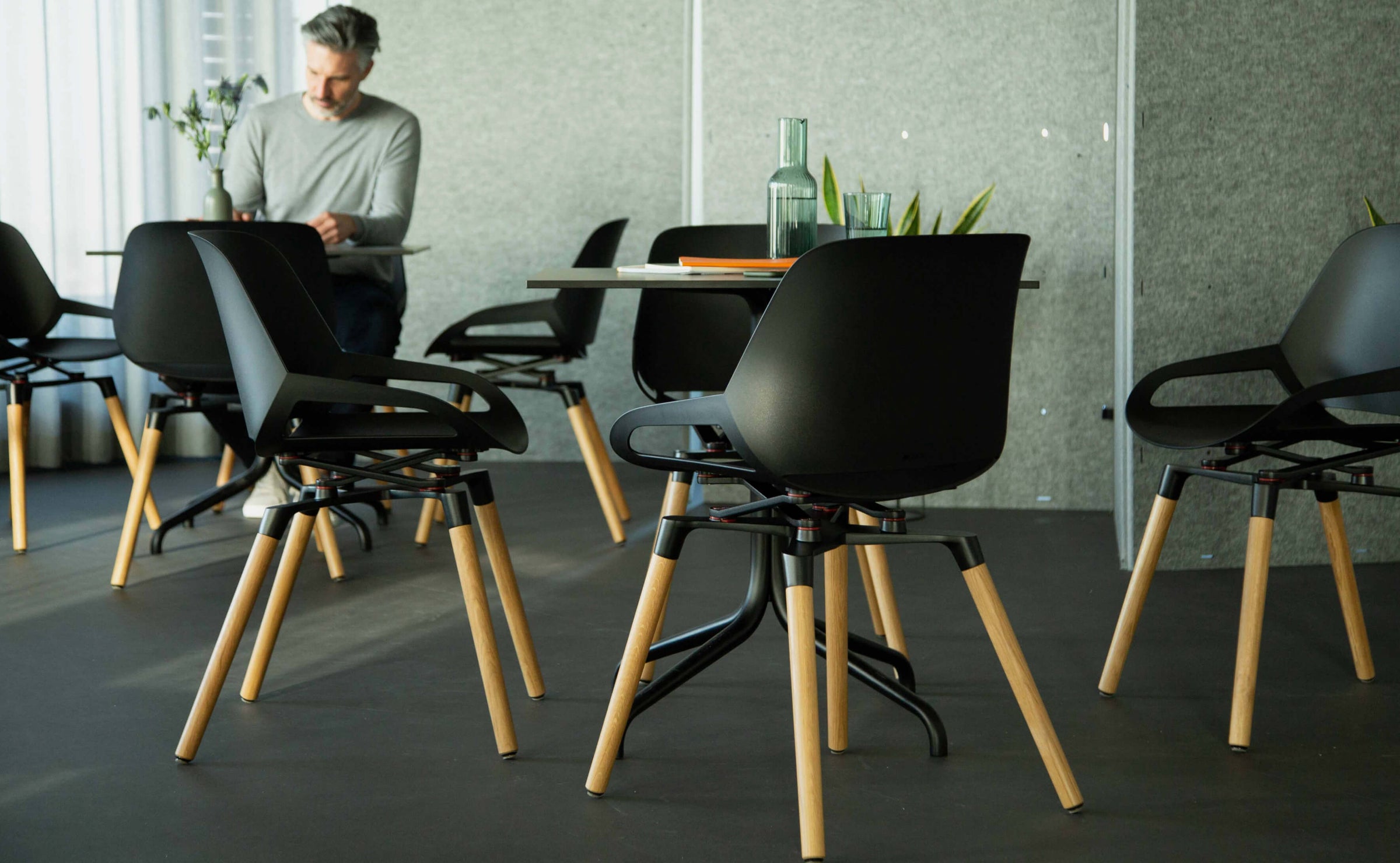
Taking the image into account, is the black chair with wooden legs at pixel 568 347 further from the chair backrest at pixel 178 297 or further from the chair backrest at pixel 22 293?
the chair backrest at pixel 22 293

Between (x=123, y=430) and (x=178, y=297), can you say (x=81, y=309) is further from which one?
(x=178, y=297)

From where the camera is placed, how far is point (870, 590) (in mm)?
2516

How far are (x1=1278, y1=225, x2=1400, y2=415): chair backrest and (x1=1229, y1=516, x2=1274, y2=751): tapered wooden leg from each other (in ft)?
1.48

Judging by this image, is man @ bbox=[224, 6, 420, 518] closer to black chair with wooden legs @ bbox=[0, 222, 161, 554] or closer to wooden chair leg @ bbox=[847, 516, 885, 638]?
black chair with wooden legs @ bbox=[0, 222, 161, 554]

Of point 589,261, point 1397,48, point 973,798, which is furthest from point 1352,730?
point 589,261

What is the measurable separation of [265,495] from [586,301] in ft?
3.54

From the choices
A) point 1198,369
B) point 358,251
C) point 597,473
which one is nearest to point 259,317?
point 358,251

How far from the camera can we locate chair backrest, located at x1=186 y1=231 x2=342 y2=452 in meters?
1.87

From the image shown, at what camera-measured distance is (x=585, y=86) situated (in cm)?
477

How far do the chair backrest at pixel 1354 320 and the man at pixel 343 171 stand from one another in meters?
2.27

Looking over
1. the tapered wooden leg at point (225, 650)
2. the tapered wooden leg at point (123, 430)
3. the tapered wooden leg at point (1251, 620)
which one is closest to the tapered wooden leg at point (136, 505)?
the tapered wooden leg at point (123, 430)

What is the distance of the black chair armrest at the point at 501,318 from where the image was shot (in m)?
3.65

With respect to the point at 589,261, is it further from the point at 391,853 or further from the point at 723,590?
the point at 391,853

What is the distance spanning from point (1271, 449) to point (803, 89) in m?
2.11
